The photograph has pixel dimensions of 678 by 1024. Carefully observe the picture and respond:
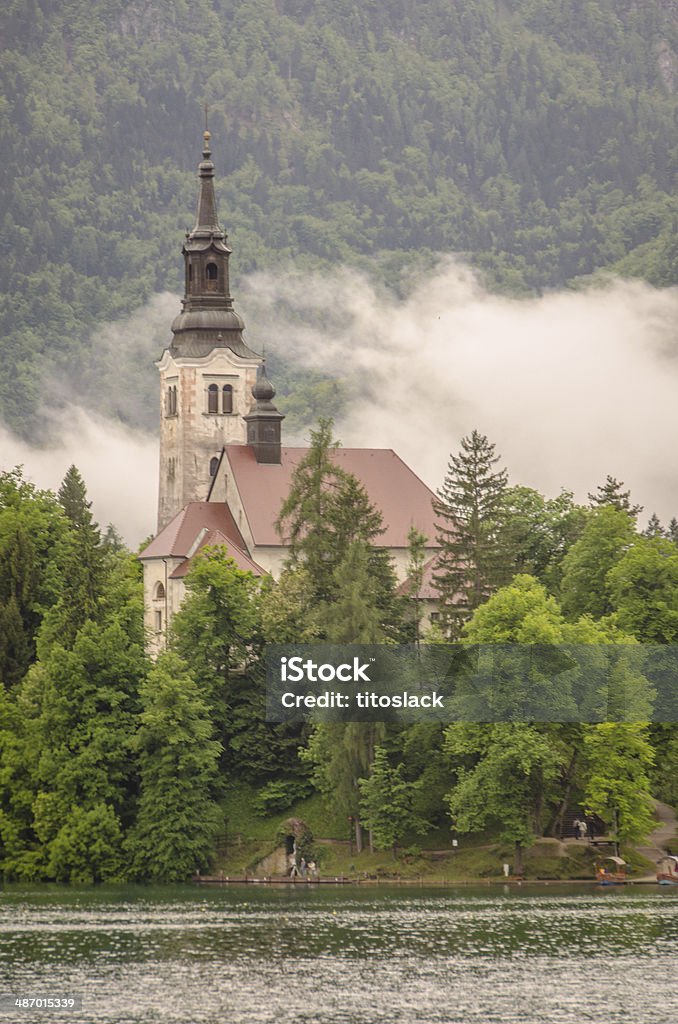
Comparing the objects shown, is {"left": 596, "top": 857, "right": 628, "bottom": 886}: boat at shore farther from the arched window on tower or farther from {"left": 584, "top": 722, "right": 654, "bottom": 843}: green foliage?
the arched window on tower

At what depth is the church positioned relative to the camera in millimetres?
111188

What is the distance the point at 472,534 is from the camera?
310 feet

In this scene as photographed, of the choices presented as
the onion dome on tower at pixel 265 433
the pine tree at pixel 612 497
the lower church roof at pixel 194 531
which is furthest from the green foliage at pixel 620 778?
the onion dome on tower at pixel 265 433

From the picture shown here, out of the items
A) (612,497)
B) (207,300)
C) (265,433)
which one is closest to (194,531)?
(265,433)

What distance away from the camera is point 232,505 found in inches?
4491

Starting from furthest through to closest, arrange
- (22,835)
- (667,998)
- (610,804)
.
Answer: (22,835) → (610,804) → (667,998)

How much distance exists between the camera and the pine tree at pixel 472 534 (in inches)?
3679

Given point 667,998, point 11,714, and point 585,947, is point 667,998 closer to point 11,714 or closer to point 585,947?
point 585,947

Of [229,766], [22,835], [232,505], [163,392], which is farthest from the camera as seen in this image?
[163,392]

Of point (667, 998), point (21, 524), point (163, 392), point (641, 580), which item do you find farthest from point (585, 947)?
point (163, 392)

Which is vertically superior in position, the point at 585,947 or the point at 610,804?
the point at 610,804

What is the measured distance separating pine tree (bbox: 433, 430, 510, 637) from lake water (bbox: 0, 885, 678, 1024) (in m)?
17.8

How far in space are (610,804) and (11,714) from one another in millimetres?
23675

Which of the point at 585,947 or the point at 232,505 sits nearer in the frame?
the point at 585,947
